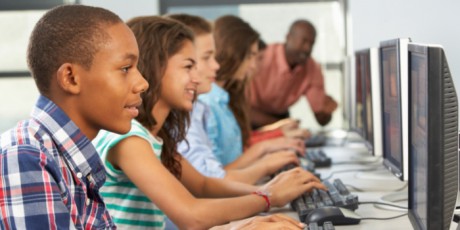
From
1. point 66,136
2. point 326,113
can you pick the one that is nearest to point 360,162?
point 326,113

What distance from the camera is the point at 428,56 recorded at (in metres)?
1.28

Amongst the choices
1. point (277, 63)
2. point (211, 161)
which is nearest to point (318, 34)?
point (277, 63)

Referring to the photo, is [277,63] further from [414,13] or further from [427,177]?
[427,177]

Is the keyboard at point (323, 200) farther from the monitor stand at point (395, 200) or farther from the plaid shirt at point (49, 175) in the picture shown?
the plaid shirt at point (49, 175)

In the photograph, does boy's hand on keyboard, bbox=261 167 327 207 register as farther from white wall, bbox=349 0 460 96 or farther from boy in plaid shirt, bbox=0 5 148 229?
boy in plaid shirt, bbox=0 5 148 229

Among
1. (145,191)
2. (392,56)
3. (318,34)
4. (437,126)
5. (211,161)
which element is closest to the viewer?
(437,126)

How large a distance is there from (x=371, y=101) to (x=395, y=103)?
568mm

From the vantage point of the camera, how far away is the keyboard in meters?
2.03

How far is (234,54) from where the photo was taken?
341 cm

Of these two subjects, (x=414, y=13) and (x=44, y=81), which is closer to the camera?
(x=44, y=81)

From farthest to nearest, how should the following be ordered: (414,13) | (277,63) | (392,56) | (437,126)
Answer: (277,63) < (414,13) < (392,56) < (437,126)

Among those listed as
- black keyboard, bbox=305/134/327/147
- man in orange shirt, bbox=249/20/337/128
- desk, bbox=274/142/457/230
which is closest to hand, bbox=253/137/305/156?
desk, bbox=274/142/457/230

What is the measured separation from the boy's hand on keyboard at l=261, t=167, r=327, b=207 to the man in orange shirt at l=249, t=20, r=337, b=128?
8.94 feet

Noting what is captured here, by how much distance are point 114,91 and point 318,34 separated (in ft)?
14.9
